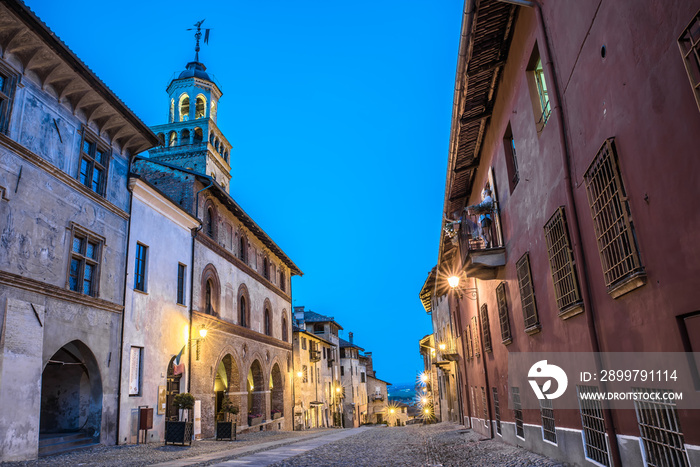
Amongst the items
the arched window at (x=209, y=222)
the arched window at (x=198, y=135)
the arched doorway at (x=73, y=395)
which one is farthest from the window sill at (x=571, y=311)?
the arched window at (x=198, y=135)

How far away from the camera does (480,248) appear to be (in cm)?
1162

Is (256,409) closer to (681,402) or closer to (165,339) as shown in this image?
(165,339)

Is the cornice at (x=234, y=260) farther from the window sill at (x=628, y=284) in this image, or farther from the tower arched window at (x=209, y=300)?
the window sill at (x=628, y=284)

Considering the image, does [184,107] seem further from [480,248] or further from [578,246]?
[578,246]

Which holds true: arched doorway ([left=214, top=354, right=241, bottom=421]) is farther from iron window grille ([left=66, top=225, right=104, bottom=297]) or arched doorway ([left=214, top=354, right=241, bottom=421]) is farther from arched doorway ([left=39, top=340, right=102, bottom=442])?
iron window grille ([left=66, top=225, right=104, bottom=297])

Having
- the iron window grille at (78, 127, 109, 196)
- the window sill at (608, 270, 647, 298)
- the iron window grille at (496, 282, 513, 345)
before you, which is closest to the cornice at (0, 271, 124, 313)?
the iron window grille at (78, 127, 109, 196)

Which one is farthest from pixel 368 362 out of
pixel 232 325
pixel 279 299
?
pixel 232 325

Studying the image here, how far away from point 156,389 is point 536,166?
47.8ft

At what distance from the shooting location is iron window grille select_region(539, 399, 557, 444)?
8108 mm

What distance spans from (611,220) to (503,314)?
675cm

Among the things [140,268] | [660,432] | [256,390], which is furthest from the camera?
[256,390]

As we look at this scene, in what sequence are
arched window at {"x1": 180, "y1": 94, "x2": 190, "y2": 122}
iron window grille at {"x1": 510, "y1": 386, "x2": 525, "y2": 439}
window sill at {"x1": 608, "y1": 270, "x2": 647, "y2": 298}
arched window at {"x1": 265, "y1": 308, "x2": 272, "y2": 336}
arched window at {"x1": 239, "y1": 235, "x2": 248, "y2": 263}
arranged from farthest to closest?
arched window at {"x1": 180, "y1": 94, "x2": 190, "y2": 122} → arched window at {"x1": 265, "y1": 308, "x2": 272, "y2": 336} → arched window at {"x1": 239, "y1": 235, "x2": 248, "y2": 263} → iron window grille at {"x1": 510, "y1": 386, "x2": 525, "y2": 439} → window sill at {"x1": 608, "y1": 270, "x2": 647, "y2": 298}

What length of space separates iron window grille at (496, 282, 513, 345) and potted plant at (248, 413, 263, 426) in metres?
18.7

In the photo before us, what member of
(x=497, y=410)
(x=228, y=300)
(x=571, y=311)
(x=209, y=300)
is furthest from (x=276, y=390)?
(x=571, y=311)
